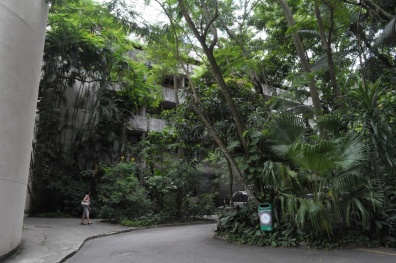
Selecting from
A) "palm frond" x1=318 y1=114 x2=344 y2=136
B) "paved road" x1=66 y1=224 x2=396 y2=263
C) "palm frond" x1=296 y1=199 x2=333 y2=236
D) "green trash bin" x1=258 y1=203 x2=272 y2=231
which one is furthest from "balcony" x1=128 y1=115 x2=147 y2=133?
"palm frond" x1=296 y1=199 x2=333 y2=236

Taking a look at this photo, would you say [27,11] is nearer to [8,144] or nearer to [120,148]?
[8,144]

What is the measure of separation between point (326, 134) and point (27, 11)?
8466 mm

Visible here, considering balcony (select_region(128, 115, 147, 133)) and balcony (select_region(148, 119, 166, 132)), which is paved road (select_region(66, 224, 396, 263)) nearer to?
balcony (select_region(128, 115, 147, 133))

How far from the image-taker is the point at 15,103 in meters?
7.94

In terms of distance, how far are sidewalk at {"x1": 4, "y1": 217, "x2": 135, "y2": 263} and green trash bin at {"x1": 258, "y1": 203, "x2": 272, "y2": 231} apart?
522 cm

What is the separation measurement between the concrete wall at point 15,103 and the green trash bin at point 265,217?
6.24 meters

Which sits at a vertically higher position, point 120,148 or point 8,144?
point 120,148

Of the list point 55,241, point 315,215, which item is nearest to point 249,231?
point 315,215

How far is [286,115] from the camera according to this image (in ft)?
32.9

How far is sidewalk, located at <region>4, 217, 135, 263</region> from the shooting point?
27.5 ft

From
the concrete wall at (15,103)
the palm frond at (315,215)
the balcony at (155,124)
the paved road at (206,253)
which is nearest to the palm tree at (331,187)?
the palm frond at (315,215)

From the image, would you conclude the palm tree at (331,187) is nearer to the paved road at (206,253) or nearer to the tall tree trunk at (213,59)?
the paved road at (206,253)

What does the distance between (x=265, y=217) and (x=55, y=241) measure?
651cm

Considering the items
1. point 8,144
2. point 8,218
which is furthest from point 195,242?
point 8,144
